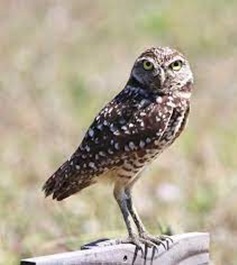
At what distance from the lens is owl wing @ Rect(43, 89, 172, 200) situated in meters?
5.40

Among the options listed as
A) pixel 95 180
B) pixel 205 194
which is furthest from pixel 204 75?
pixel 95 180

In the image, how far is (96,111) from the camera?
10.3 meters

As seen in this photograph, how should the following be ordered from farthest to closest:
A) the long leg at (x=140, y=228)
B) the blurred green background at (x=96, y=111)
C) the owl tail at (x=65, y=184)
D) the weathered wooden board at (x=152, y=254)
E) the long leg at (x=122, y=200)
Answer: the blurred green background at (x=96, y=111)
the long leg at (x=122, y=200)
the owl tail at (x=65, y=184)
the long leg at (x=140, y=228)
the weathered wooden board at (x=152, y=254)

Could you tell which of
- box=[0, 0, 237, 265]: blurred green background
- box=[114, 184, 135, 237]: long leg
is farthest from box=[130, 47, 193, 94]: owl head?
box=[0, 0, 237, 265]: blurred green background

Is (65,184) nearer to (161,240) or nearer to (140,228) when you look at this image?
(140,228)

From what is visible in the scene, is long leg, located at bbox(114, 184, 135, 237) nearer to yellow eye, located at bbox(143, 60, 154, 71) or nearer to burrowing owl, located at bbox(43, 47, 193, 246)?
burrowing owl, located at bbox(43, 47, 193, 246)

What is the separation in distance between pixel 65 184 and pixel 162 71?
1.68ft

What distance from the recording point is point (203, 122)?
10.1 m

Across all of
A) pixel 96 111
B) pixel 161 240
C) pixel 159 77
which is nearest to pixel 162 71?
pixel 159 77

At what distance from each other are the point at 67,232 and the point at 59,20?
283 inches

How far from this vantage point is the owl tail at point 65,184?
17.6 ft

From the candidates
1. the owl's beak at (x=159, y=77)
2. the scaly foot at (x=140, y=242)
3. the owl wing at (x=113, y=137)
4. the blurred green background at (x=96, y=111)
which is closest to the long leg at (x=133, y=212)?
the owl wing at (x=113, y=137)

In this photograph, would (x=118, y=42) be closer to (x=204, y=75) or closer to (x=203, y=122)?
(x=204, y=75)

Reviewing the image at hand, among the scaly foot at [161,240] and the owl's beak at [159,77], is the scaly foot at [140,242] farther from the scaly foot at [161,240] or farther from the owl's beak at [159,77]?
the owl's beak at [159,77]
